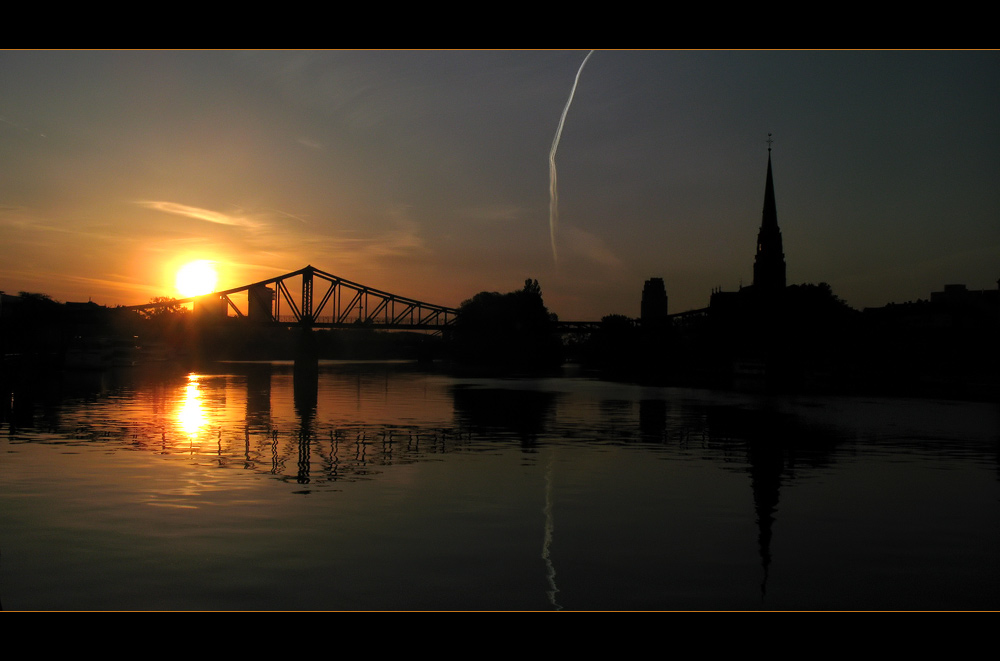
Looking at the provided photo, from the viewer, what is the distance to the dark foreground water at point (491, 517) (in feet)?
39.2

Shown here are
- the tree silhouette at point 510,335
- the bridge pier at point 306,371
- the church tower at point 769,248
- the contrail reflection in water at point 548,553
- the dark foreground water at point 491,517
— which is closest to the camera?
the contrail reflection in water at point 548,553

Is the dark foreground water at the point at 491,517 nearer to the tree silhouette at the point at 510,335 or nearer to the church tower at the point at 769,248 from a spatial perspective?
the tree silhouette at the point at 510,335

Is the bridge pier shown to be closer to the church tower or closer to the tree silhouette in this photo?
the tree silhouette

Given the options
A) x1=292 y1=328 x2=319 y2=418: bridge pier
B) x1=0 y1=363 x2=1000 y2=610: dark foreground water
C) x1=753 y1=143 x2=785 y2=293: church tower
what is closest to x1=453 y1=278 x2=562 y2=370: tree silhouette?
x1=292 y1=328 x2=319 y2=418: bridge pier

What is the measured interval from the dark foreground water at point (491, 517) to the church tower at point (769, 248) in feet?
532

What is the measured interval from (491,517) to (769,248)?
7328 inches

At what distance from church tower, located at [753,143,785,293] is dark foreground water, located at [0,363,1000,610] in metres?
162

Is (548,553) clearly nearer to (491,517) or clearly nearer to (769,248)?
(491,517)

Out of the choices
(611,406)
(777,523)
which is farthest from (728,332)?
(777,523)

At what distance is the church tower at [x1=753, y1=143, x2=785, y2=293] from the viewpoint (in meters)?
191

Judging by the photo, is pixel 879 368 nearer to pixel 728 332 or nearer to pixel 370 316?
pixel 728 332

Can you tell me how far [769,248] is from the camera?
191500mm

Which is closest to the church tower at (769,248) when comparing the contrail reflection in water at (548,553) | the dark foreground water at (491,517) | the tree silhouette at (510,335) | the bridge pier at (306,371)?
the tree silhouette at (510,335)
